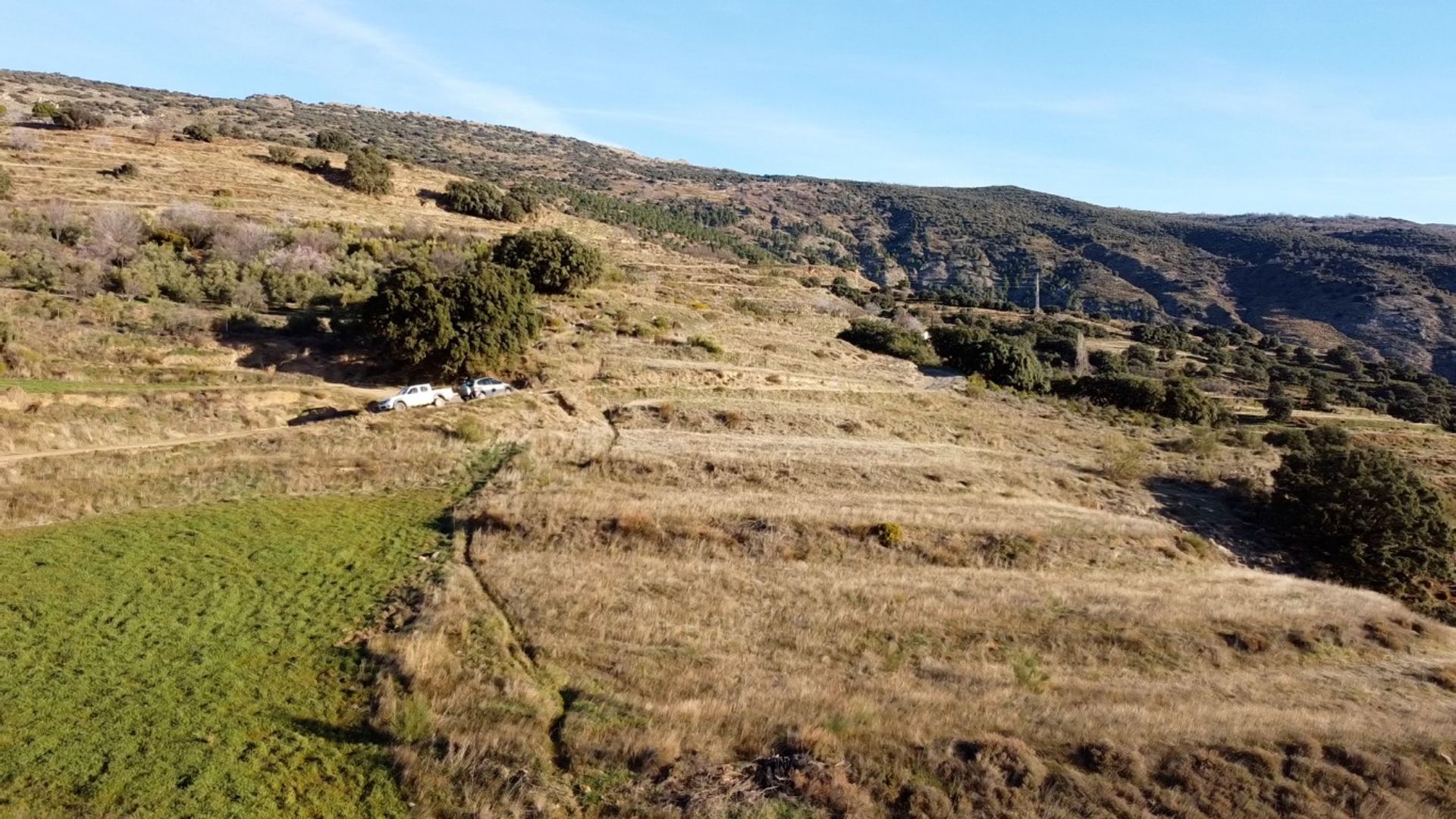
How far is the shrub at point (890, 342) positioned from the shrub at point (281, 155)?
51.4 metres

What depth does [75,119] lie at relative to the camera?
62969mm

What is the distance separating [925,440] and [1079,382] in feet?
75.8

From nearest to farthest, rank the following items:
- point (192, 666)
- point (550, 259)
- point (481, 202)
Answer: point (192, 666) < point (550, 259) < point (481, 202)

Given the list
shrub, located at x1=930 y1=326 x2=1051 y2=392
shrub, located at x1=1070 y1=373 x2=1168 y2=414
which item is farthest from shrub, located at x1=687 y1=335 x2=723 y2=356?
shrub, located at x1=1070 y1=373 x2=1168 y2=414

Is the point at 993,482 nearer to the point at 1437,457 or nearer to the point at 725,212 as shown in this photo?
the point at 1437,457

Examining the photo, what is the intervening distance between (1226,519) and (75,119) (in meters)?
88.0

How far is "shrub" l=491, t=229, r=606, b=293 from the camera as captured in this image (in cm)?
4534

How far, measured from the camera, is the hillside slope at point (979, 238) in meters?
104

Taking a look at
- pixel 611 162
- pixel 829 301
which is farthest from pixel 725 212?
pixel 829 301

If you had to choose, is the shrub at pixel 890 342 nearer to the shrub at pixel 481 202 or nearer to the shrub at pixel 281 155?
the shrub at pixel 481 202

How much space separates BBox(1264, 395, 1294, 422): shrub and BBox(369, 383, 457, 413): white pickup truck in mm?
51284

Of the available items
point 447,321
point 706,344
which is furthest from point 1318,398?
point 447,321

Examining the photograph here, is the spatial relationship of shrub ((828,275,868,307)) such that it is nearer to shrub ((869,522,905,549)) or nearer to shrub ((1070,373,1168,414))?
shrub ((1070,373,1168,414))

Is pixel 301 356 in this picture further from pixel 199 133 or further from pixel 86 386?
pixel 199 133
